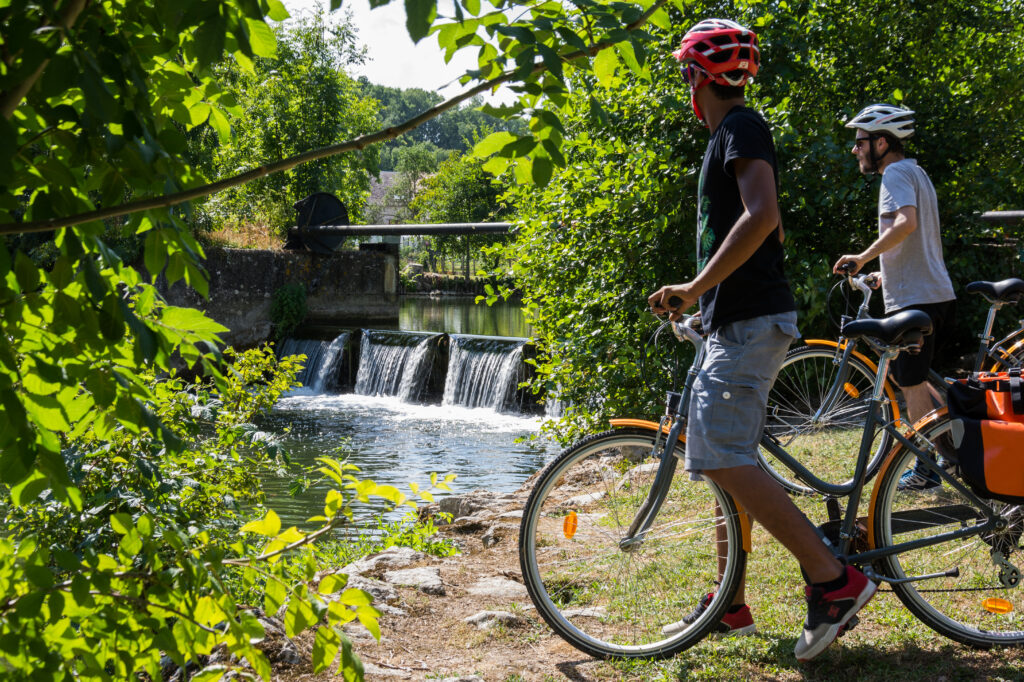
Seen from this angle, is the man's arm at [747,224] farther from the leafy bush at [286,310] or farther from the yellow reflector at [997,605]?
the leafy bush at [286,310]

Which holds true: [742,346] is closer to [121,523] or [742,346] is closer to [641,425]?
[641,425]

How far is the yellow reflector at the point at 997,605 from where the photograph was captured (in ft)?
9.94

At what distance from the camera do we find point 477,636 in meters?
3.47

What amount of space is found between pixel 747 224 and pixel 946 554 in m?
1.36

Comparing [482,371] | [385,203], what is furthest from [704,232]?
[385,203]

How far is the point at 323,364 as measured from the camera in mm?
16984

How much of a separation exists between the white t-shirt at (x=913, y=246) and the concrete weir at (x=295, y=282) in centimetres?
1419

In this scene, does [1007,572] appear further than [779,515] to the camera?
Yes

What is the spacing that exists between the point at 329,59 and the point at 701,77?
989 inches

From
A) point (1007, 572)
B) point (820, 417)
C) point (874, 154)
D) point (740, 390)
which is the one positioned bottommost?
point (1007, 572)

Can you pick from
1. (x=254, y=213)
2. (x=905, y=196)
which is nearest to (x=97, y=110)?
(x=905, y=196)

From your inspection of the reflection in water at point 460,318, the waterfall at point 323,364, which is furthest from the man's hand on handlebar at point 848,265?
the reflection in water at point 460,318

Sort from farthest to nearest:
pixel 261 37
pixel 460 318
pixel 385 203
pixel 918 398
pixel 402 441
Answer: pixel 385 203
pixel 460 318
pixel 402 441
pixel 918 398
pixel 261 37

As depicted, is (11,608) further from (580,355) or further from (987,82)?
(987,82)
